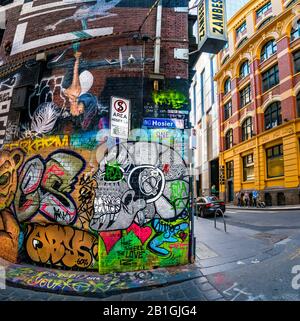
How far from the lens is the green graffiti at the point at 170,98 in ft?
18.9

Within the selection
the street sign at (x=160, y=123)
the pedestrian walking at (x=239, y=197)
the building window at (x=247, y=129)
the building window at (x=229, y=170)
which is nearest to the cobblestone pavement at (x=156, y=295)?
the street sign at (x=160, y=123)

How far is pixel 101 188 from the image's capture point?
5.35 metres

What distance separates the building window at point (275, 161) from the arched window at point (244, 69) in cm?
982

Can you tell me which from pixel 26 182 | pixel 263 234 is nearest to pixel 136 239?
pixel 26 182

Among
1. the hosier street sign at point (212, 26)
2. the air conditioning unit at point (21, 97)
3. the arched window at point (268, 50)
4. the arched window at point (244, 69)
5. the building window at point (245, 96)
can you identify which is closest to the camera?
the hosier street sign at point (212, 26)

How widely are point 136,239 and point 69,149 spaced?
107 inches

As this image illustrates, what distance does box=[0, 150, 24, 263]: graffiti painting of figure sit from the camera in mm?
6000

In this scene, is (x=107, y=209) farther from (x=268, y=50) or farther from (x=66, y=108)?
(x=268, y=50)

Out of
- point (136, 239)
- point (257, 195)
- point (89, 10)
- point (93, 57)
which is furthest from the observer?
point (257, 195)

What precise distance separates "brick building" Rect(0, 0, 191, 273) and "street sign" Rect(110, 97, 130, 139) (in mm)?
109

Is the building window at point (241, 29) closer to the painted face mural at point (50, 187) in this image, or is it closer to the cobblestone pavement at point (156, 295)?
the painted face mural at point (50, 187)

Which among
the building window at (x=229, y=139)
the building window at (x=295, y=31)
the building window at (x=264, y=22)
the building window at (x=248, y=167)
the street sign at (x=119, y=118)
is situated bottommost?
the street sign at (x=119, y=118)

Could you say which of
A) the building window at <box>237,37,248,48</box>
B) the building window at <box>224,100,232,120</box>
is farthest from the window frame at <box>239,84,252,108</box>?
the building window at <box>237,37,248,48</box>
